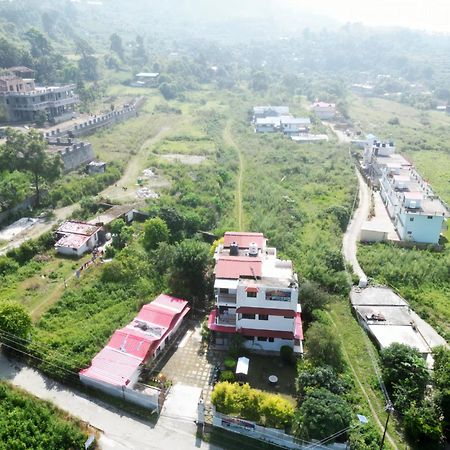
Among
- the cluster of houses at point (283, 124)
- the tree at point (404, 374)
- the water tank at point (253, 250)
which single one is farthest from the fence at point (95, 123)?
the tree at point (404, 374)

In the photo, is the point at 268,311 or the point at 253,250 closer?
the point at 268,311

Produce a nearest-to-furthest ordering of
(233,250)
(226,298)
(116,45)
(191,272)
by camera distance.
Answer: (226,298), (233,250), (191,272), (116,45)

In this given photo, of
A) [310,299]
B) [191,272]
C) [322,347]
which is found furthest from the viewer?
[191,272]

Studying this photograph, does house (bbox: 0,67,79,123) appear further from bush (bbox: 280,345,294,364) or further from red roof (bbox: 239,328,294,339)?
bush (bbox: 280,345,294,364)

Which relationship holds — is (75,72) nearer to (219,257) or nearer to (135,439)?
(219,257)

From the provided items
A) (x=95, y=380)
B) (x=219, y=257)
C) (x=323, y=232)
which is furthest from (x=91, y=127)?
(x=95, y=380)

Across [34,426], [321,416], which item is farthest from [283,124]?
[34,426]

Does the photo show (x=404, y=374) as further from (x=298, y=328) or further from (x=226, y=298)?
(x=226, y=298)
